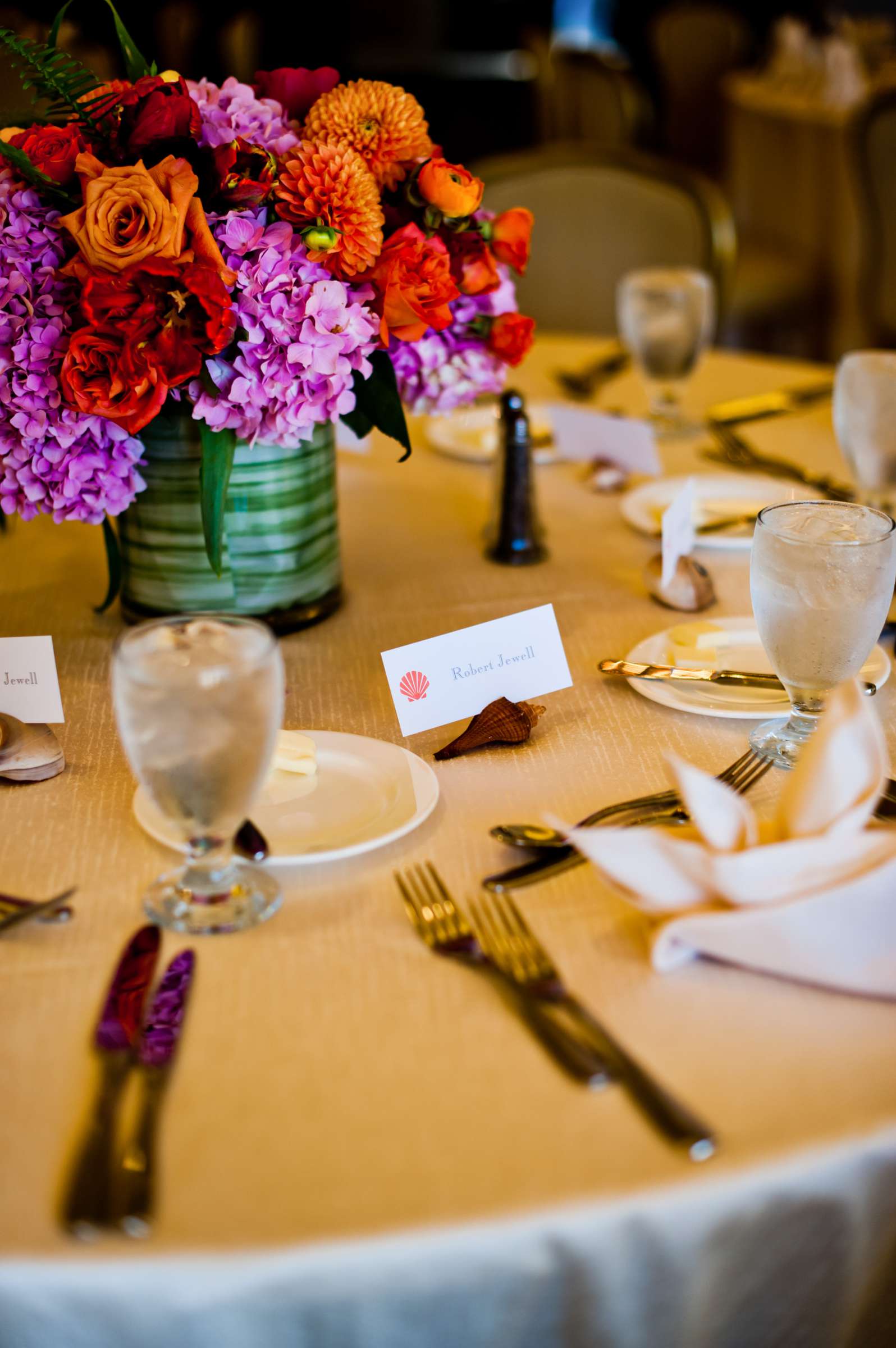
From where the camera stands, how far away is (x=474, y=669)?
92cm

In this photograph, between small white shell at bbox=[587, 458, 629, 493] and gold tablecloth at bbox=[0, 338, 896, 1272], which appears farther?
small white shell at bbox=[587, 458, 629, 493]

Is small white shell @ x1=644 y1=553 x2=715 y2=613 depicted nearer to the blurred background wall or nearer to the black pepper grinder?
the black pepper grinder

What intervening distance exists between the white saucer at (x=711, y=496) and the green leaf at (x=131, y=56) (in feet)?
2.14

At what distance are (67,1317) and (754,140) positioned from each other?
4812mm

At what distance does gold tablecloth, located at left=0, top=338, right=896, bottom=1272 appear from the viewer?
0.53 meters

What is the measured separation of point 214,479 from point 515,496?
0.39m

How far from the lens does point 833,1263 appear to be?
588 millimetres

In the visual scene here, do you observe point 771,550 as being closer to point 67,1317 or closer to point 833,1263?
point 833,1263

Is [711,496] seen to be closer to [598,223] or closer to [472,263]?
[472,263]

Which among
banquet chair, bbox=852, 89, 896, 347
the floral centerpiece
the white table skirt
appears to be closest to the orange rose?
the floral centerpiece

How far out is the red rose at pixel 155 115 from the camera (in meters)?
0.86

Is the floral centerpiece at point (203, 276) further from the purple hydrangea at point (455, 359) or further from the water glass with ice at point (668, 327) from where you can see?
the water glass with ice at point (668, 327)

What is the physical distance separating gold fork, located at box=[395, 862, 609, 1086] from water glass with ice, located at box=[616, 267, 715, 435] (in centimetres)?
104

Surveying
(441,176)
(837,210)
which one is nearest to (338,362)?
(441,176)
